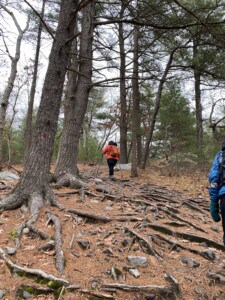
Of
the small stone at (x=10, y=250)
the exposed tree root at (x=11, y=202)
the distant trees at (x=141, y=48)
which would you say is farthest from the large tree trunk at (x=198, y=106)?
the small stone at (x=10, y=250)

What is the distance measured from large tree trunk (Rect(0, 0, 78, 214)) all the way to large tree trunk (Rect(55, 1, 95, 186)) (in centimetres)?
164

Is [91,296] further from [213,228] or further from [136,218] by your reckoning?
[213,228]

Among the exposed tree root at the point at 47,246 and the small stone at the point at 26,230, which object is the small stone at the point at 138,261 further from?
the small stone at the point at 26,230

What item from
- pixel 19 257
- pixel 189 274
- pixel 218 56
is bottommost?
pixel 189 274

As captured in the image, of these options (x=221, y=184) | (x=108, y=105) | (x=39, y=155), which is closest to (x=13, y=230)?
(x=39, y=155)

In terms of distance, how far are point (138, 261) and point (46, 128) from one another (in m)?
3.00

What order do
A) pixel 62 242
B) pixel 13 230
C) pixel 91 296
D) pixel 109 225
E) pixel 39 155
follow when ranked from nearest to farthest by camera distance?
1. pixel 91 296
2. pixel 62 242
3. pixel 13 230
4. pixel 109 225
5. pixel 39 155

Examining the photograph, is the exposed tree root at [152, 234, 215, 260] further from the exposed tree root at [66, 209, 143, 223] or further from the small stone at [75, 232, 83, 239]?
the small stone at [75, 232, 83, 239]

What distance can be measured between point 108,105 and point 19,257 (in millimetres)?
24147

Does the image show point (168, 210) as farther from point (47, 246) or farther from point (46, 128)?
point (46, 128)

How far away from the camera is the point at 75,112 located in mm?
7316

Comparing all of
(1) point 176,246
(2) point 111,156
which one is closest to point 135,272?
(1) point 176,246

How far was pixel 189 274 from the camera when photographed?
331 cm

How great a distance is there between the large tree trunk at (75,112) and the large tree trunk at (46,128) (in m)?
1.64
